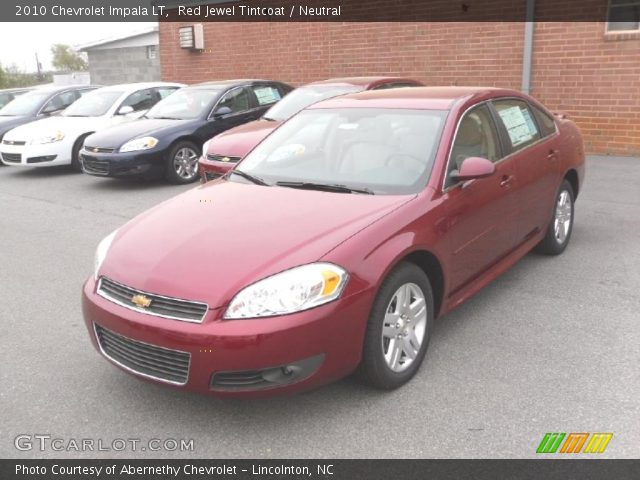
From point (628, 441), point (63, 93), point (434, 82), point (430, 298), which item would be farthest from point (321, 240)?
point (63, 93)

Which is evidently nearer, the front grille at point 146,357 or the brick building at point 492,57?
the front grille at point 146,357

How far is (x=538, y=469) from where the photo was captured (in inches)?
105

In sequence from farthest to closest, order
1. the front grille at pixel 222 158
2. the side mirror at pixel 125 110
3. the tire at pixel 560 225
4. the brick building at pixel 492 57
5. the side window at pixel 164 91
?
1. the side window at pixel 164 91
2. the side mirror at pixel 125 110
3. the brick building at pixel 492 57
4. the front grille at pixel 222 158
5. the tire at pixel 560 225

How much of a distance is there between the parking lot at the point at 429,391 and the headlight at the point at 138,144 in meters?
4.11

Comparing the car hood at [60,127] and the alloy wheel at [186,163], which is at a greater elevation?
the car hood at [60,127]

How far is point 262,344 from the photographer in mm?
2758

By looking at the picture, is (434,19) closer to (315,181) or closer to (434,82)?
(434,82)

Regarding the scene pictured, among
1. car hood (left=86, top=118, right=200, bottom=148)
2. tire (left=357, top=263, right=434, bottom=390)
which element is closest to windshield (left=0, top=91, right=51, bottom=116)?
car hood (left=86, top=118, right=200, bottom=148)

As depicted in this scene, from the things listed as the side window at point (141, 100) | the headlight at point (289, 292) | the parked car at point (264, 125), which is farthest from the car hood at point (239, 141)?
the headlight at point (289, 292)

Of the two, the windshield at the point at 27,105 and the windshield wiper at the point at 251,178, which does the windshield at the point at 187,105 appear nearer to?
the windshield at the point at 27,105

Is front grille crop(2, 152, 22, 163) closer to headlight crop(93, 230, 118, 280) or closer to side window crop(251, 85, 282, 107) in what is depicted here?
side window crop(251, 85, 282, 107)

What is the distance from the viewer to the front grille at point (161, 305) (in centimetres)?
284

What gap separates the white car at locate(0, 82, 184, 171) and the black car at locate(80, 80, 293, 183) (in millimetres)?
1283

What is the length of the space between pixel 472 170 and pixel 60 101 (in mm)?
11872
